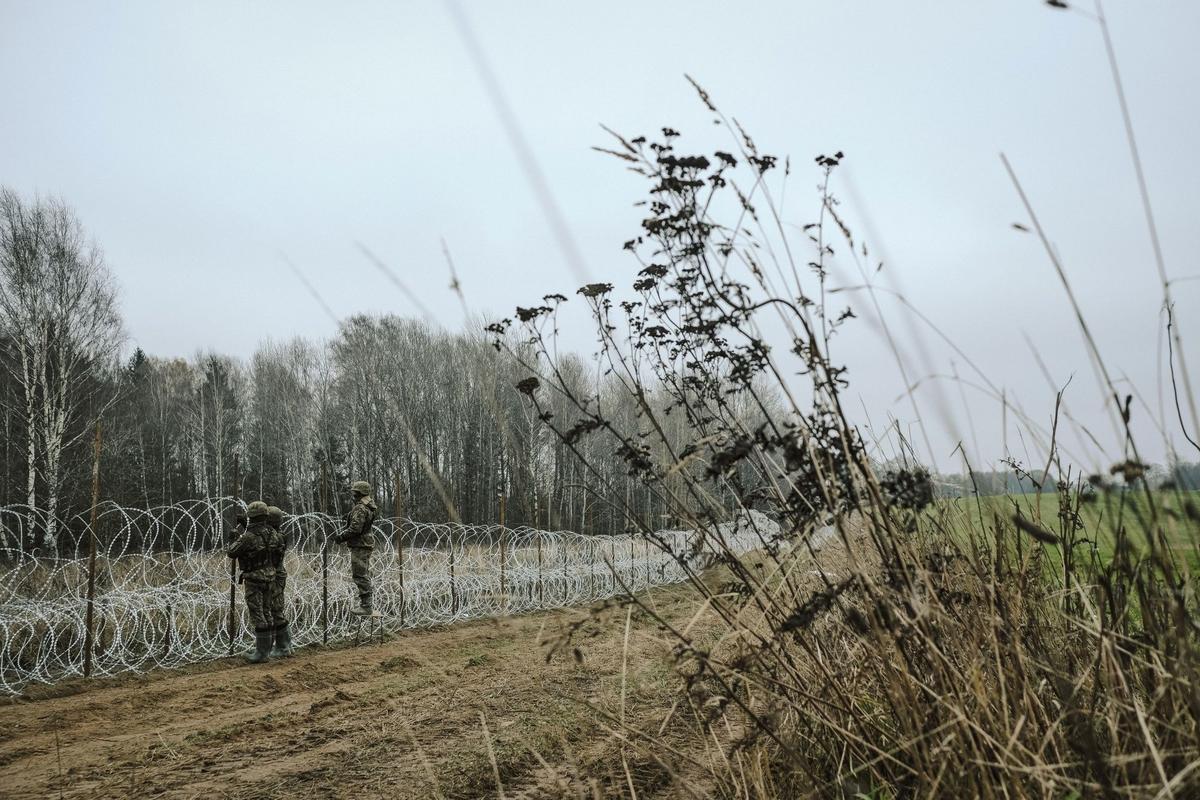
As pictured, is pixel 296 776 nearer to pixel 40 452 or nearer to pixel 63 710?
pixel 63 710

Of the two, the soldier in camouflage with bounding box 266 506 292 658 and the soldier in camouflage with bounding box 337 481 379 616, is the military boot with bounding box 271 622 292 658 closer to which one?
the soldier in camouflage with bounding box 266 506 292 658

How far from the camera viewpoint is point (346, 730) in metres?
5.00

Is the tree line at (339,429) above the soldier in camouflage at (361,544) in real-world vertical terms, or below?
above

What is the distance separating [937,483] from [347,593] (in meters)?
9.08

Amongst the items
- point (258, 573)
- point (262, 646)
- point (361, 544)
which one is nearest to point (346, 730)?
point (262, 646)

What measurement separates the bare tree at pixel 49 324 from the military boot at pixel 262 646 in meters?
12.9

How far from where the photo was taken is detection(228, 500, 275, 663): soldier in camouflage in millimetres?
8594

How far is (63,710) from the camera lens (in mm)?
6066

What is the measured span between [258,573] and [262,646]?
803mm

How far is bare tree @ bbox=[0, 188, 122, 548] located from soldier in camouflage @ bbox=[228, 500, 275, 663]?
12702mm

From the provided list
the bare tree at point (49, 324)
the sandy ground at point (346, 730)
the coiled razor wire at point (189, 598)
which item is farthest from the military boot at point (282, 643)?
the bare tree at point (49, 324)

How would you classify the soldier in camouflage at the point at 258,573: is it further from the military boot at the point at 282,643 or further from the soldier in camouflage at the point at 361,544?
the soldier in camouflage at the point at 361,544

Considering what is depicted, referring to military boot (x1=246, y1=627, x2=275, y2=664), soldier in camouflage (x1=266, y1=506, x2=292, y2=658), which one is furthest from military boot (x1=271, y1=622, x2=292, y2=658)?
military boot (x1=246, y1=627, x2=275, y2=664)

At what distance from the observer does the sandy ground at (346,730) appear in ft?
12.2
